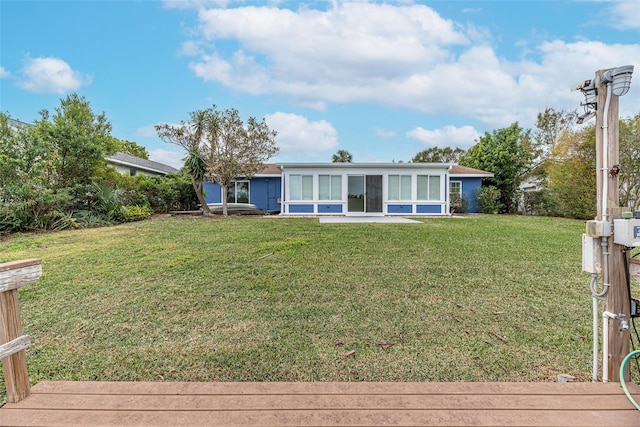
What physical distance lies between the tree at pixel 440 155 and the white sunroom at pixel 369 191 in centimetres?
2231

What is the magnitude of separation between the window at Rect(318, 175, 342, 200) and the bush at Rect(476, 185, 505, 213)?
8.30m

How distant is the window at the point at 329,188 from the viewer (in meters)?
16.0

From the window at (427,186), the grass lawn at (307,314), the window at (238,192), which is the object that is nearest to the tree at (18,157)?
the grass lawn at (307,314)

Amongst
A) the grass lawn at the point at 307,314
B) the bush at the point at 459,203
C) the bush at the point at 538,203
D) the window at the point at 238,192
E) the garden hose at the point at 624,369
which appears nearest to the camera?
the garden hose at the point at 624,369

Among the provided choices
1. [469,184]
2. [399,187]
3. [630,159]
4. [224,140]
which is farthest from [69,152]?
[630,159]

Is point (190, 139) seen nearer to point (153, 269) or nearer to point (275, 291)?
point (153, 269)

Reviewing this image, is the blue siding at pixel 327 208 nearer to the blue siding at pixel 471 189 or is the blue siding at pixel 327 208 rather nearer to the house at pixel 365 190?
the house at pixel 365 190

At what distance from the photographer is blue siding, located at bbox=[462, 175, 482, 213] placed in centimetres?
1819

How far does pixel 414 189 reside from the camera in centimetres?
1588

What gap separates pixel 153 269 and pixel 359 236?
485 centimetres

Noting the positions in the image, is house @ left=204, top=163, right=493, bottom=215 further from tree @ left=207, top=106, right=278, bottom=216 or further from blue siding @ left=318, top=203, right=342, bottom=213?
tree @ left=207, top=106, right=278, bottom=216

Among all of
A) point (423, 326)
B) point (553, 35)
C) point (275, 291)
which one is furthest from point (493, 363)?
point (553, 35)

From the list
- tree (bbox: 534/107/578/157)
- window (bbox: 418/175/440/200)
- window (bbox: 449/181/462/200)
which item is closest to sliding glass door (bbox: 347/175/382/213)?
window (bbox: 418/175/440/200)

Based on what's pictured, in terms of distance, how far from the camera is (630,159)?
41.1ft
